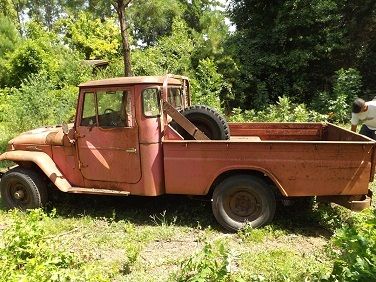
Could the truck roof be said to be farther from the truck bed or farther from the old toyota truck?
the truck bed

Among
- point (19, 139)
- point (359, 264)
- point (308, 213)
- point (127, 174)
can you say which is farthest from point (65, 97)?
point (359, 264)

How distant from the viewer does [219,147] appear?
15.7ft

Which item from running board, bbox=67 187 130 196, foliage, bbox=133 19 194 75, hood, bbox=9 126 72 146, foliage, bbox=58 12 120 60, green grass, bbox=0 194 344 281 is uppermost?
foliage, bbox=58 12 120 60

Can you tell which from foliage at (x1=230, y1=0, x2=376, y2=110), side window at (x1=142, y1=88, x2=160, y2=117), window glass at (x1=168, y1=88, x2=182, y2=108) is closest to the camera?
side window at (x1=142, y1=88, x2=160, y2=117)

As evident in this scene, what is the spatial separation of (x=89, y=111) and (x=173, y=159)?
138 centimetres

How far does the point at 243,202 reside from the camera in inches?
195

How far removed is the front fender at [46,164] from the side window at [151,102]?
1.64 metres

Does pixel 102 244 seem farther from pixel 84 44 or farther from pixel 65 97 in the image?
pixel 84 44

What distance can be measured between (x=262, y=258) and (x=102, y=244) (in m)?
1.98

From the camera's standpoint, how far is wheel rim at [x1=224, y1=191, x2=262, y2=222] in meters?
4.93

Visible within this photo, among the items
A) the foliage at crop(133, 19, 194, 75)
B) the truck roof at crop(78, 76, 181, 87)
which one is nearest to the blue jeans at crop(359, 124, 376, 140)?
the truck roof at crop(78, 76, 181, 87)

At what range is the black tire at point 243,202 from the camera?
482cm

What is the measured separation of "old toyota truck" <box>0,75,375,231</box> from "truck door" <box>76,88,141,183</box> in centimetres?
1

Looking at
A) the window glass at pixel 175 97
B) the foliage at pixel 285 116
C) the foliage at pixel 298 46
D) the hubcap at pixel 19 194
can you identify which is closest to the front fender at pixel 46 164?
the hubcap at pixel 19 194
